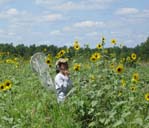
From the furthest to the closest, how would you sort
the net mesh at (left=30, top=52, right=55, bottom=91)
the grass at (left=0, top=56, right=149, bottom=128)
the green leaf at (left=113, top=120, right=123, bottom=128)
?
the net mesh at (left=30, top=52, right=55, bottom=91) < the grass at (left=0, top=56, right=149, bottom=128) < the green leaf at (left=113, top=120, right=123, bottom=128)

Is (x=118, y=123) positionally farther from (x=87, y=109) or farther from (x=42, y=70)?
(x=42, y=70)

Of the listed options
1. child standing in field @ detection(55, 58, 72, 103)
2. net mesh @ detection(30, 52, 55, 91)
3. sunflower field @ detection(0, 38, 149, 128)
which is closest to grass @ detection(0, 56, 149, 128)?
sunflower field @ detection(0, 38, 149, 128)

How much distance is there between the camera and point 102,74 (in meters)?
5.78

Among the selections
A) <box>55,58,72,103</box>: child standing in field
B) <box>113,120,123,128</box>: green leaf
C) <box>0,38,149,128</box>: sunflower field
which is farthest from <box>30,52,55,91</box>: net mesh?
<box>113,120,123,128</box>: green leaf

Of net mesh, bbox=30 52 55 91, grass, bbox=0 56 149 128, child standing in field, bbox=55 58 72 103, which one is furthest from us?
net mesh, bbox=30 52 55 91

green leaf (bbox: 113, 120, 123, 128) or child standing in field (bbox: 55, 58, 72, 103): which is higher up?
child standing in field (bbox: 55, 58, 72, 103)

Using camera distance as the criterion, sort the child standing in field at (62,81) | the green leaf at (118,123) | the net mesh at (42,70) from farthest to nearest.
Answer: the net mesh at (42,70), the child standing in field at (62,81), the green leaf at (118,123)

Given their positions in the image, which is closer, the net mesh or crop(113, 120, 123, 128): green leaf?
crop(113, 120, 123, 128): green leaf

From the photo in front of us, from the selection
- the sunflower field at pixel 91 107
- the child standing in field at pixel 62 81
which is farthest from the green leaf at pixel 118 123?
the child standing in field at pixel 62 81

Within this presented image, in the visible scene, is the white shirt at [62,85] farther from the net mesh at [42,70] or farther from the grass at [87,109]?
the grass at [87,109]

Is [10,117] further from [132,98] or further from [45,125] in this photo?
[132,98]

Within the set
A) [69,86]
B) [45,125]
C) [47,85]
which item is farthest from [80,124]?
[47,85]

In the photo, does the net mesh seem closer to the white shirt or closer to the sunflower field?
the white shirt

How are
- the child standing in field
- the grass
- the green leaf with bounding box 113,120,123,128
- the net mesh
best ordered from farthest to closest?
1. the net mesh
2. the child standing in field
3. the grass
4. the green leaf with bounding box 113,120,123,128
